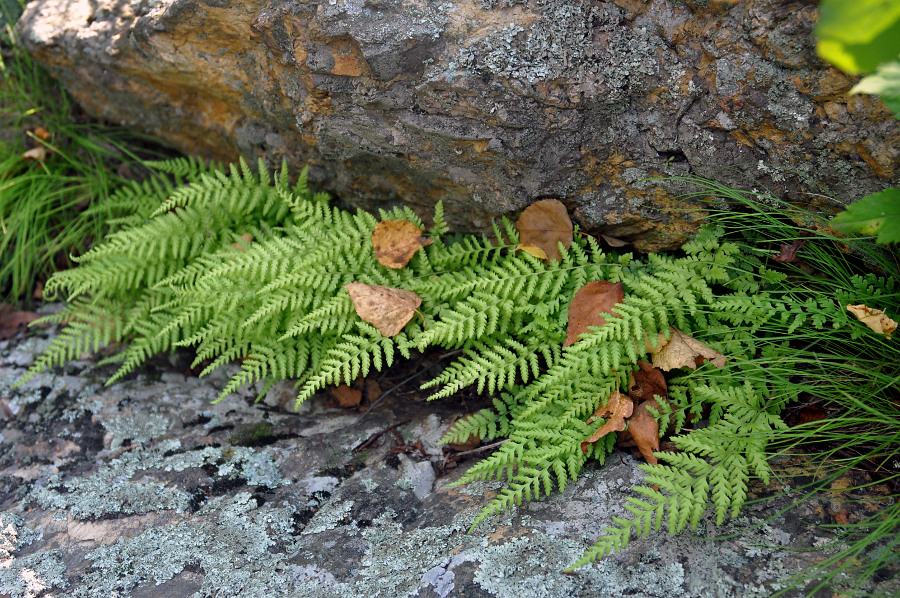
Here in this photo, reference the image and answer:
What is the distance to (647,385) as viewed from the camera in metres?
2.85

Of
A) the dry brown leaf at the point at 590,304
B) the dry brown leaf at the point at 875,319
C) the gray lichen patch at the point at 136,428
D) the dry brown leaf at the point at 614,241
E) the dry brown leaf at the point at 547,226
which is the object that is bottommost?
the gray lichen patch at the point at 136,428

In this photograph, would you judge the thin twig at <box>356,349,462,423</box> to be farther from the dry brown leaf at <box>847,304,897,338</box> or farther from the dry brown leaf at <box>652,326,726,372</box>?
the dry brown leaf at <box>847,304,897,338</box>

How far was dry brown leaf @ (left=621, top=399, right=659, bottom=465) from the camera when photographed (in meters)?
2.61

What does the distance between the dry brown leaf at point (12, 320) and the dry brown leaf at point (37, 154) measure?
1132 mm

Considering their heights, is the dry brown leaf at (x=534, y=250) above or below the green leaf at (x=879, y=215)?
below

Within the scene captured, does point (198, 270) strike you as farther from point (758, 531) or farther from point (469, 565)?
point (758, 531)

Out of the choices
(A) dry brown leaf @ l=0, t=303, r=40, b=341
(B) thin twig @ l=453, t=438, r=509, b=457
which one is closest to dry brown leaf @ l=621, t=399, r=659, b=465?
(B) thin twig @ l=453, t=438, r=509, b=457

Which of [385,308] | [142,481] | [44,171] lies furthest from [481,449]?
[44,171]

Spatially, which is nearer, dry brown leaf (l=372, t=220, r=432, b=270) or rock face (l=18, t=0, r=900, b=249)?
rock face (l=18, t=0, r=900, b=249)

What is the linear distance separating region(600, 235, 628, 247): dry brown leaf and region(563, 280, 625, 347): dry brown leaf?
333 millimetres

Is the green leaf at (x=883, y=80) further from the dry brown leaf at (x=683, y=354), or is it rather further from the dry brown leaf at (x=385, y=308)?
the dry brown leaf at (x=385, y=308)

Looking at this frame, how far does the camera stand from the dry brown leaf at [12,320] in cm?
425

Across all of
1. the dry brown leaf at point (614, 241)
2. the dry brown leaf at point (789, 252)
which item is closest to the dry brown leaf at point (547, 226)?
the dry brown leaf at point (614, 241)

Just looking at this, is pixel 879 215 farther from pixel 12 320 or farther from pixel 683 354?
pixel 12 320
